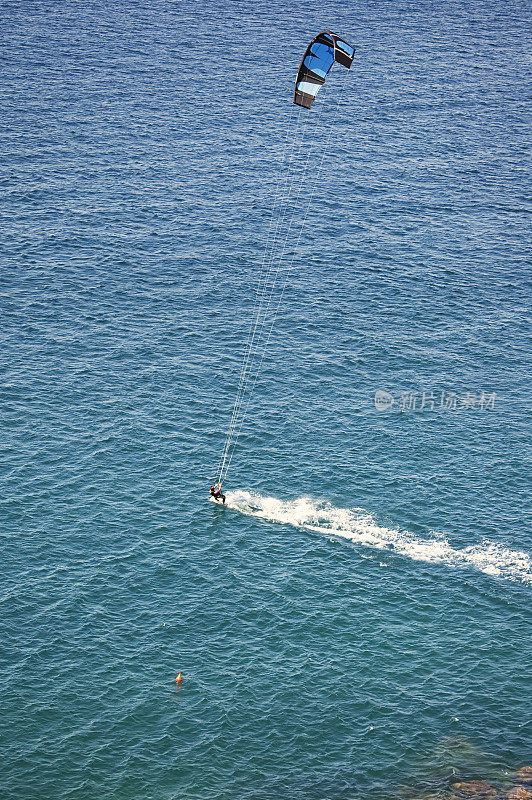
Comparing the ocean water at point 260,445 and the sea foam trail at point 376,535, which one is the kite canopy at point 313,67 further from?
the sea foam trail at point 376,535

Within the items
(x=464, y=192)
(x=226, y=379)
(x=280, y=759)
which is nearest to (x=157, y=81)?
(x=464, y=192)

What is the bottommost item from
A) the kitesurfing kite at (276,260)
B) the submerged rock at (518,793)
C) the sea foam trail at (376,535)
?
the sea foam trail at (376,535)

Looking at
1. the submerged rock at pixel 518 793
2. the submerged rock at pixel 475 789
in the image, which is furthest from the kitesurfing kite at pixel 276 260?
the submerged rock at pixel 518 793

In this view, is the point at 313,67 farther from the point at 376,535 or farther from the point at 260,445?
the point at 376,535

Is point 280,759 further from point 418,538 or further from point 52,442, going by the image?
point 52,442

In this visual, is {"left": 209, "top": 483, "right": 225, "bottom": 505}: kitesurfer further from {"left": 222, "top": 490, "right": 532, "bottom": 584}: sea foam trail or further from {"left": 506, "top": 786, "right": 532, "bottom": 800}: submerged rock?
{"left": 506, "top": 786, "right": 532, "bottom": 800}: submerged rock

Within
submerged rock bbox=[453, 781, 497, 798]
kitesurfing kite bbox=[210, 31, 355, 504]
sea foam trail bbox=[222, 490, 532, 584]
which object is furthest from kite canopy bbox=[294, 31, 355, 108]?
submerged rock bbox=[453, 781, 497, 798]

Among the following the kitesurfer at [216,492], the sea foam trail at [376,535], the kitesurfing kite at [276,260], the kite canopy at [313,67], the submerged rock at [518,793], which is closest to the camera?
the submerged rock at [518,793]

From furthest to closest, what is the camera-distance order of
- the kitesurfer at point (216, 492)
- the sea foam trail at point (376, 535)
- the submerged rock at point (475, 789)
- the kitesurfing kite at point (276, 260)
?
the kitesurfer at point (216, 492), the kitesurfing kite at point (276, 260), the sea foam trail at point (376, 535), the submerged rock at point (475, 789)

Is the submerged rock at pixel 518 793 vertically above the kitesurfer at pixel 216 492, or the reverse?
the submerged rock at pixel 518 793
